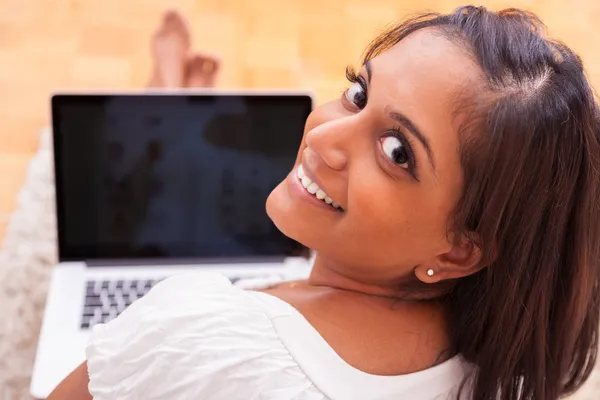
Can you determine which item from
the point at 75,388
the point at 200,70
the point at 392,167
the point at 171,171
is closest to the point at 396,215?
the point at 392,167

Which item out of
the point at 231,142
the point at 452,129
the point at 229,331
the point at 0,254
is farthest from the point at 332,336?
the point at 0,254

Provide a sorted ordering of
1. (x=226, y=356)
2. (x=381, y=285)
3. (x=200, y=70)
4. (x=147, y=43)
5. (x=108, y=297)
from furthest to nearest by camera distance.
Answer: (x=147, y=43), (x=200, y=70), (x=108, y=297), (x=381, y=285), (x=226, y=356)

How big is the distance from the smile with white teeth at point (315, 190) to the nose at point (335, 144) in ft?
0.12

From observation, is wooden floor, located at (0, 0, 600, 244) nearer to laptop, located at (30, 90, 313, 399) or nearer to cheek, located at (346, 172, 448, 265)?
laptop, located at (30, 90, 313, 399)

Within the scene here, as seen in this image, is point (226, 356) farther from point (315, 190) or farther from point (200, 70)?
point (200, 70)

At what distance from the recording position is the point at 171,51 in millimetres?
1773

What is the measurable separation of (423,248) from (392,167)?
0.08 metres

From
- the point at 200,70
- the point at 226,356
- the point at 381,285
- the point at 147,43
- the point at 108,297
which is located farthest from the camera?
the point at 147,43

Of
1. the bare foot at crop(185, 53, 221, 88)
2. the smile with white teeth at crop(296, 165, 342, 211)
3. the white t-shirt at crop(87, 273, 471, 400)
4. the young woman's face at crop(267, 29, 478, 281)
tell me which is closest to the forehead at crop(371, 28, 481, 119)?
the young woman's face at crop(267, 29, 478, 281)

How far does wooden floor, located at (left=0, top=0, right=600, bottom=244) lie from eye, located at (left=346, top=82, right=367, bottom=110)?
1283 mm

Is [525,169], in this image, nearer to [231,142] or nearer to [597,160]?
[597,160]

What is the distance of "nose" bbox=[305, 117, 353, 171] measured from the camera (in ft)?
2.21

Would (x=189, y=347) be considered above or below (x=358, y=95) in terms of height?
below

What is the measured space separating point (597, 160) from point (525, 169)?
0.08m
